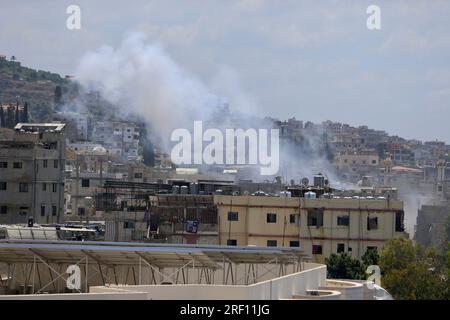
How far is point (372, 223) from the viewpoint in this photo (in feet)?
244

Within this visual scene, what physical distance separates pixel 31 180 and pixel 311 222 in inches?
518

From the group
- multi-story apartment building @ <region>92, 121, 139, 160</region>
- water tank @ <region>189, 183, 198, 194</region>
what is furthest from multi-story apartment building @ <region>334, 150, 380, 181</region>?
water tank @ <region>189, 183, 198, 194</region>

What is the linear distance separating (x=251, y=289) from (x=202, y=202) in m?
42.4

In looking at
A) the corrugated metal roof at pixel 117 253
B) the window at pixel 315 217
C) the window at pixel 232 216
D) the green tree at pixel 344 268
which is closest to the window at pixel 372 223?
the window at pixel 315 217

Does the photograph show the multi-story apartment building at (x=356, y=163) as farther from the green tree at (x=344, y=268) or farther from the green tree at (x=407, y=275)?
the green tree at (x=344, y=268)

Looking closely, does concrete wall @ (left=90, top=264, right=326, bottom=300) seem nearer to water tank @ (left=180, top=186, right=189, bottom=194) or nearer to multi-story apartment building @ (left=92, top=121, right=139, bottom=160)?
water tank @ (left=180, top=186, right=189, bottom=194)

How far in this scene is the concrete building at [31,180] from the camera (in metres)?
80.7

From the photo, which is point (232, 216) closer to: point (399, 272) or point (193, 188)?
point (193, 188)

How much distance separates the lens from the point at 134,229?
255ft

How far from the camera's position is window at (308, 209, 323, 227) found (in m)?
73.6

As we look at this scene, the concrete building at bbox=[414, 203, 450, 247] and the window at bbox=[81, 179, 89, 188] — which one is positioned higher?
the window at bbox=[81, 179, 89, 188]
